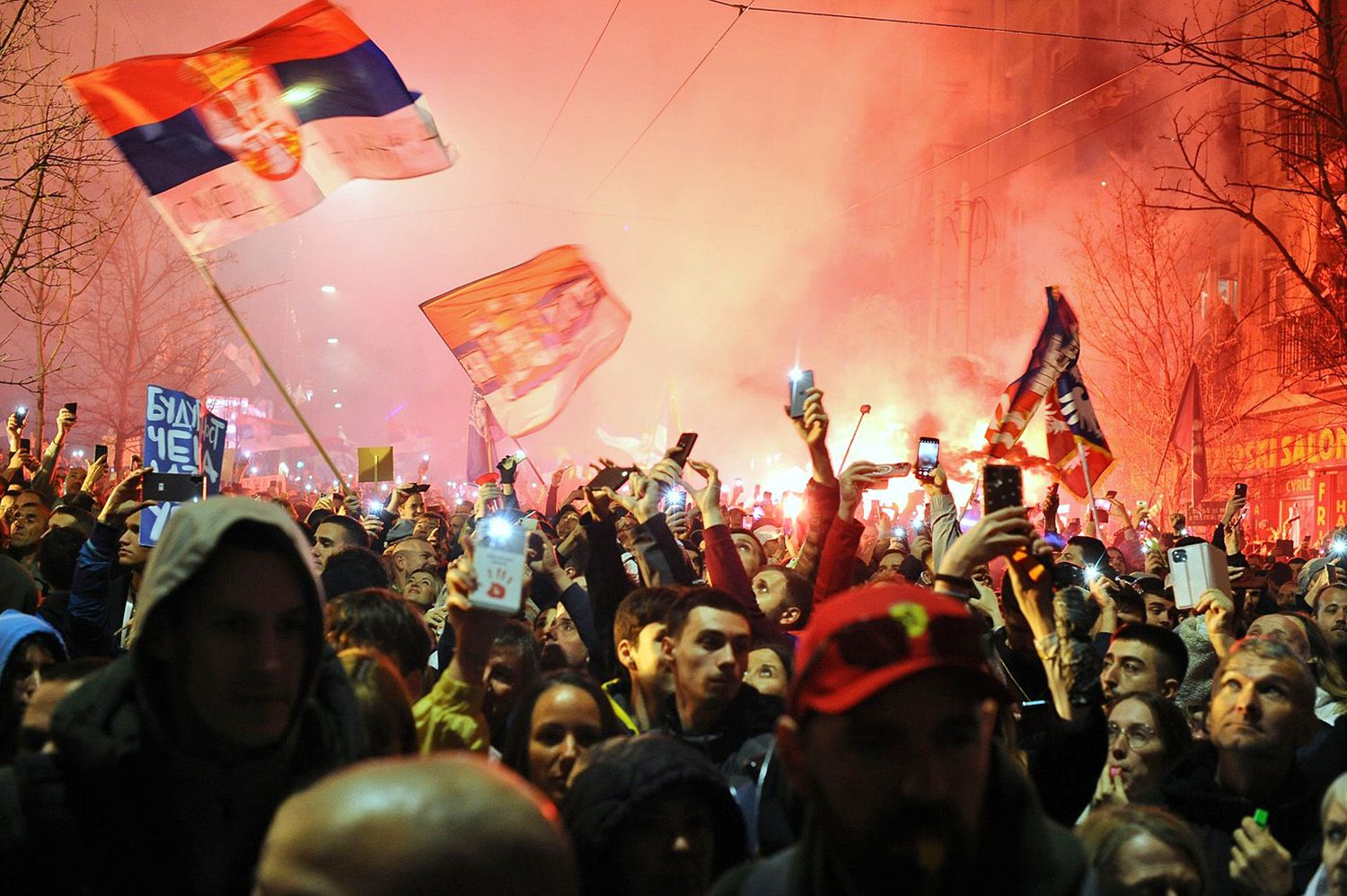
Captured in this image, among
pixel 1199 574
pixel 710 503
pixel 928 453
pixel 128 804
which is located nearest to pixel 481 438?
pixel 928 453

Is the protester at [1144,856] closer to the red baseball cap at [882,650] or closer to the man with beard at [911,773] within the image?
the man with beard at [911,773]

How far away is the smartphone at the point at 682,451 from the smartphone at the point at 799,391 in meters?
0.88

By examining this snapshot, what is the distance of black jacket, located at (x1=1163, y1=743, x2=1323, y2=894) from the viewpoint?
3.59 meters

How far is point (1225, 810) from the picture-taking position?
147 inches

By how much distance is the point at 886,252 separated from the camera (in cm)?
5778

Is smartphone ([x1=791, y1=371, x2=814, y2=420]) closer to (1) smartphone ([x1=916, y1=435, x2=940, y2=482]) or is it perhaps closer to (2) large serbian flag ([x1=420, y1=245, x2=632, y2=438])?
(1) smartphone ([x1=916, y1=435, x2=940, y2=482])

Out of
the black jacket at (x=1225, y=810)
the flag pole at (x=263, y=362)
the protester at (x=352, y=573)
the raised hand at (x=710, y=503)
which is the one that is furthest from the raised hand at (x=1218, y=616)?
the flag pole at (x=263, y=362)

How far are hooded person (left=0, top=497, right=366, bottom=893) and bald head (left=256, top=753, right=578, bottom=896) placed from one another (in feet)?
2.49

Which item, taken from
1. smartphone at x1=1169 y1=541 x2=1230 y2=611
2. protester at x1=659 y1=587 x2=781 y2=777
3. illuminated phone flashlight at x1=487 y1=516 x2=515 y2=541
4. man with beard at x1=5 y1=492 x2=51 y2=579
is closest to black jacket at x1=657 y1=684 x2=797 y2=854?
protester at x1=659 y1=587 x2=781 y2=777

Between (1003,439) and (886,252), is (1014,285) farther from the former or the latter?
(1003,439)

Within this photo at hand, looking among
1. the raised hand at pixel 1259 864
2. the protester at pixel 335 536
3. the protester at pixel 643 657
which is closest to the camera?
the raised hand at pixel 1259 864

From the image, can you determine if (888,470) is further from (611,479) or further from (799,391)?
(611,479)

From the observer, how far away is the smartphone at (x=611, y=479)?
6436mm

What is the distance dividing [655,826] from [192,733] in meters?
1.08
